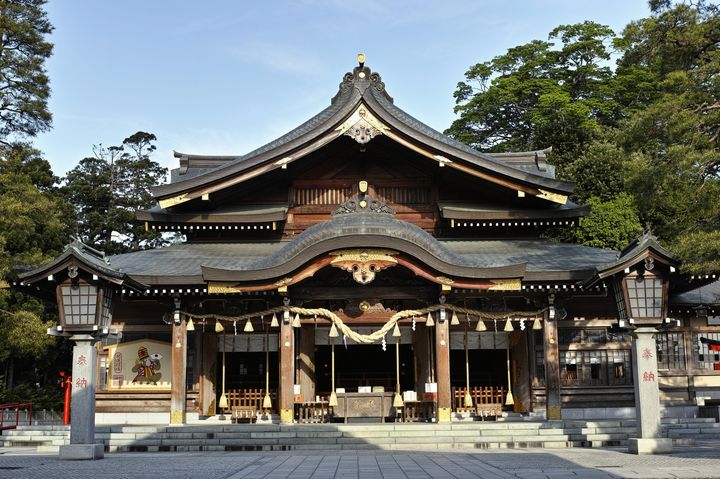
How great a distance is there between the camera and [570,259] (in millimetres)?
20734

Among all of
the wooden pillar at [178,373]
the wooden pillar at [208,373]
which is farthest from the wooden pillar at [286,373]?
the wooden pillar at [208,373]

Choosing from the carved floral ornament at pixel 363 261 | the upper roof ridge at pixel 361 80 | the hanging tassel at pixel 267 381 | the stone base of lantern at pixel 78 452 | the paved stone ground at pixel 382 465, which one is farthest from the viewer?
the upper roof ridge at pixel 361 80

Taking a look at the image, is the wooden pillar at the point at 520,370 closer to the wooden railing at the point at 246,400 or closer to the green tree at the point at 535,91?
the wooden railing at the point at 246,400

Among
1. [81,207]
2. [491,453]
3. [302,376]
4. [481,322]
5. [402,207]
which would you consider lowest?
[491,453]

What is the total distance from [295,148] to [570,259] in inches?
351

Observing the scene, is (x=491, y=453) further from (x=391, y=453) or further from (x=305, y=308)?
(x=305, y=308)

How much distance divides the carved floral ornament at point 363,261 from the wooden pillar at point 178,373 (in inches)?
194

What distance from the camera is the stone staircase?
16984 mm

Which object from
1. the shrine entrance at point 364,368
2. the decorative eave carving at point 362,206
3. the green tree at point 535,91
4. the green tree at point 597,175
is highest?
the green tree at point 535,91

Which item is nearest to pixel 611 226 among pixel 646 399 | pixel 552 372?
pixel 552 372

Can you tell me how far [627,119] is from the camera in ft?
141

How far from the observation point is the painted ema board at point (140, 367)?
21031 mm

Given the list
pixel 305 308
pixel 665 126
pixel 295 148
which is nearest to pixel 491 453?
pixel 305 308

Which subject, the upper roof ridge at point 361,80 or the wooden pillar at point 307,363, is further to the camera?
the upper roof ridge at point 361,80
